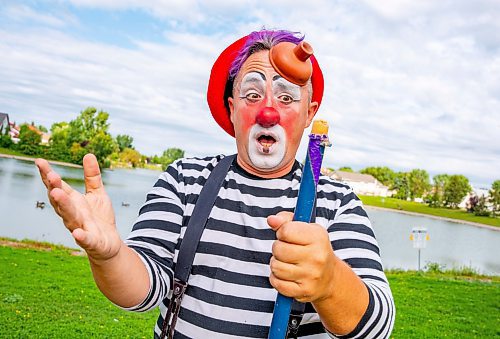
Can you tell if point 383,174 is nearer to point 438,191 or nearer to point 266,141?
point 438,191

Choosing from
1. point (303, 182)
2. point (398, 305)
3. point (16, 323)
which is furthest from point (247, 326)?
point (398, 305)

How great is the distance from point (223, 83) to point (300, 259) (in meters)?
1.15

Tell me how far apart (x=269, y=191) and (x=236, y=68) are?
528 millimetres

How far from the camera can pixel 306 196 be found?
1223mm

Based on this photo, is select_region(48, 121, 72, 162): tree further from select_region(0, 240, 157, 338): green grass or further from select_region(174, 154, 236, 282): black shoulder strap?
select_region(174, 154, 236, 282): black shoulder strap

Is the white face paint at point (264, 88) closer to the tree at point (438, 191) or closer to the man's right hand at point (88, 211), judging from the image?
the man's right hand at point (88, 211)

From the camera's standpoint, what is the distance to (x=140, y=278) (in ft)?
5.15

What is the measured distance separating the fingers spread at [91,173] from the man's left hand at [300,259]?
22.3 inches

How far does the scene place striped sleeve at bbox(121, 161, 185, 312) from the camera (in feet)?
5.49

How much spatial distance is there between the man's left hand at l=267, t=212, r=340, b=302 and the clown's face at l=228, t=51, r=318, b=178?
2.13 feet

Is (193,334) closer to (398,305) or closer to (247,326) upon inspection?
(247,326)

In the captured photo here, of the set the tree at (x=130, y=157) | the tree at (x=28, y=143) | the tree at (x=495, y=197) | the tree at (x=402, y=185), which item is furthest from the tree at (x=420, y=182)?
the tree at (x=28, y=143)

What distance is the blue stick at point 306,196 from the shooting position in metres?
1.22

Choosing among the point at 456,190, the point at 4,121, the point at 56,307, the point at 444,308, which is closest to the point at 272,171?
the point at 56,307
